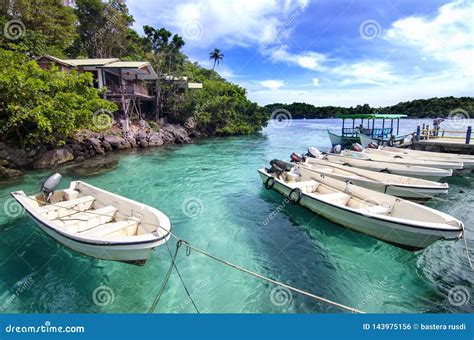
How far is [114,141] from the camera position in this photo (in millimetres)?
21594

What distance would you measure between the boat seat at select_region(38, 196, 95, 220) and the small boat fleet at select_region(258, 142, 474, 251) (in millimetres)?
6361

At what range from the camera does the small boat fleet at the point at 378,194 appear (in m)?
5.82

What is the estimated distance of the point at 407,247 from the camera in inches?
243

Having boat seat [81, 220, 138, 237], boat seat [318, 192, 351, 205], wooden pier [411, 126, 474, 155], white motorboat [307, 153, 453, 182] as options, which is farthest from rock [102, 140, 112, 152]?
wooden pier [411, 126, 474, 155]

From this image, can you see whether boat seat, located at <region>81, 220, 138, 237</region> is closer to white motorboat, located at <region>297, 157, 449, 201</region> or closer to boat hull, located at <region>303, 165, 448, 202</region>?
white motorboat, located at <region>297, 157, 449, 201</region>

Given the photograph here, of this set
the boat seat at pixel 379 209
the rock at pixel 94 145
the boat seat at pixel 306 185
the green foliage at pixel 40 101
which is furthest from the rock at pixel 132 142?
the boat seat at pixel 379 209

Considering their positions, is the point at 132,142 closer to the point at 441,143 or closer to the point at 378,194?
the point at 378,194

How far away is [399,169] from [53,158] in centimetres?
1905

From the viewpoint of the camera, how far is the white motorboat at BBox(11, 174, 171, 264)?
4.80 meters

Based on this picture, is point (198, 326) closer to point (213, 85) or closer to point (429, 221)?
point (429, 221)

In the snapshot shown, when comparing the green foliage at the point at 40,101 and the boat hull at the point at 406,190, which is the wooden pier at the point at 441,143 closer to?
the boat hull at the point at 406,190

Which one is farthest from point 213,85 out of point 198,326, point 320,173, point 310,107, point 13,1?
point 310,107

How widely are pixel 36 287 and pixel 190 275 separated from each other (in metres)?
3.15

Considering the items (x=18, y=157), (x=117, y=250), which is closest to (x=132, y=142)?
(x=18, y=157)
